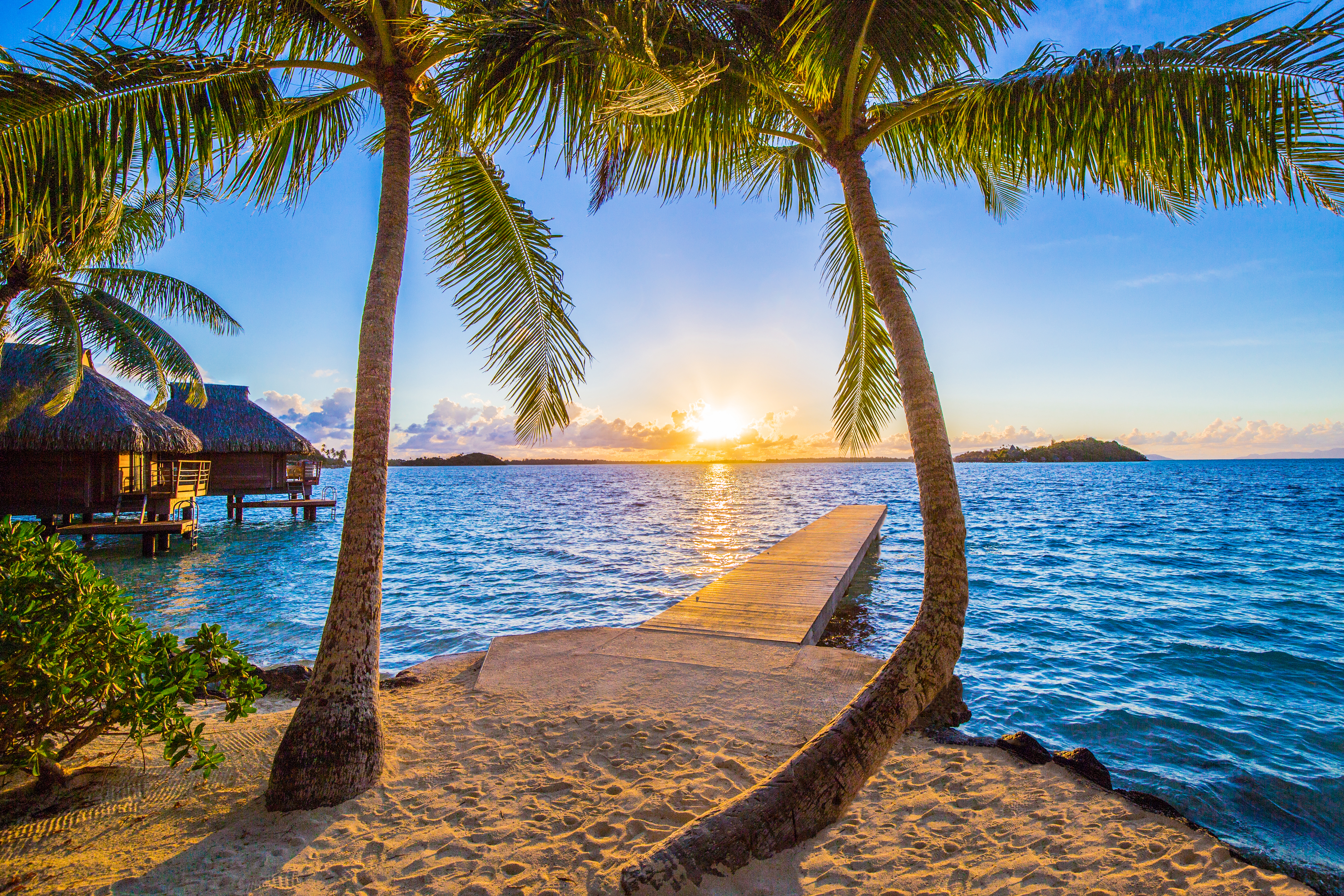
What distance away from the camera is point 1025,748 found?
3725mm

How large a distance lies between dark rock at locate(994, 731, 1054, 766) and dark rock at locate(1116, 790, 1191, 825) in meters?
0.42

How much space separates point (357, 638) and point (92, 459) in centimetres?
1851

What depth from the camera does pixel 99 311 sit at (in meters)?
11.8

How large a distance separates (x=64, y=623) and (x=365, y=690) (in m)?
1.37

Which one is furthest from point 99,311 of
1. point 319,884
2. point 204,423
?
point 319,884

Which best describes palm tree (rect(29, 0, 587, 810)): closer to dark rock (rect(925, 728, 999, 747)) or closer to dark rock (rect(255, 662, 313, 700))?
dark rock (rect(255, 662, 313, 700))

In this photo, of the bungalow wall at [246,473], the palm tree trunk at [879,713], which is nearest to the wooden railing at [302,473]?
the bungalow wall at [246,473]

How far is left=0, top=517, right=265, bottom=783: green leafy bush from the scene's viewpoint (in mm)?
2688

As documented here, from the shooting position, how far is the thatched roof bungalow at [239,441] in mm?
20312

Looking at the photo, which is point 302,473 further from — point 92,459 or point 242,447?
point 92,459

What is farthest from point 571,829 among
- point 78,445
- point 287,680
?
point 78,445

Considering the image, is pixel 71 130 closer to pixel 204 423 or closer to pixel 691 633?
pixel 691 633

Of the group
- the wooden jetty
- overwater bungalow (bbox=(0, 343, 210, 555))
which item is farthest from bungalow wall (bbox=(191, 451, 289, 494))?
overwater bungalow (bbox=(0, 343, 210, 555))

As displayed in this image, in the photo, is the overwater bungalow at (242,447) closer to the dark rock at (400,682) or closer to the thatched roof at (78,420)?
the thatched roof at (78,420)
